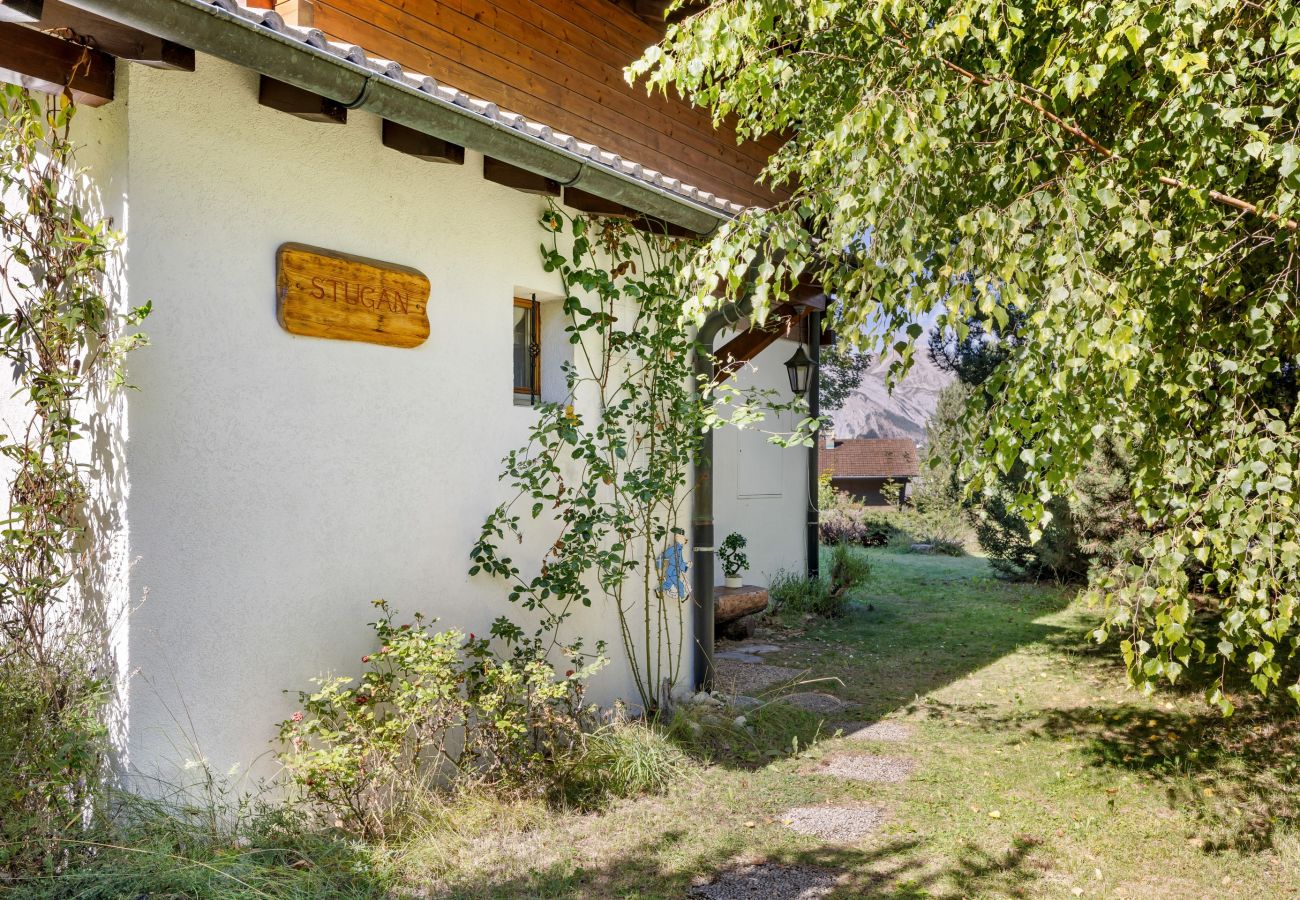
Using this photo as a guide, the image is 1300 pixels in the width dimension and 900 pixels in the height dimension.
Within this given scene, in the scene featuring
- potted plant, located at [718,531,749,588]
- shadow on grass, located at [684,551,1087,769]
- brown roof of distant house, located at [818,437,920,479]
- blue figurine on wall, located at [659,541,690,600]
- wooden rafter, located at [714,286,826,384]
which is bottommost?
shadow on grass, located at [684,551,1087,769]

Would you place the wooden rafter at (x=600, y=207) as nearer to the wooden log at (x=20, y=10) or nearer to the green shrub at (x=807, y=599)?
the wooden log at (x=20, y=10)

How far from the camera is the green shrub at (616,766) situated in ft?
14.8

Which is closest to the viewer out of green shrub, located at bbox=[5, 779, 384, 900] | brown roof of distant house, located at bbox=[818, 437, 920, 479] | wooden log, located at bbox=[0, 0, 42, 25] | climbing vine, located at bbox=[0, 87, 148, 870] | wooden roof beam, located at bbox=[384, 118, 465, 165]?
wooden log, located at bbox=[0, 0, 42, 25]

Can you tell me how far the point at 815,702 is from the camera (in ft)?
21.9

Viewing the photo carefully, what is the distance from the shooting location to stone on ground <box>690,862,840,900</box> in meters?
3.64

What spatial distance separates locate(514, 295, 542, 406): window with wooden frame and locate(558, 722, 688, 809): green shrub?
6.38ft

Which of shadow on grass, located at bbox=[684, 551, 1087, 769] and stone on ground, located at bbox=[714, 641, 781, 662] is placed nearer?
shadow on grass, located at bbox=[684, 551, 1087, 769]

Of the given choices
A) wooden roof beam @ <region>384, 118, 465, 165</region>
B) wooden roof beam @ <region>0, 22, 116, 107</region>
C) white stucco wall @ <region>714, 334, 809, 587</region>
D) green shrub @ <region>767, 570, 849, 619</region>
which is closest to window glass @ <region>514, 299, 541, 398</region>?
wooden roof beam @ <region>384, 118, 465, 165</region>

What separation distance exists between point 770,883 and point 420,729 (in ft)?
5.39

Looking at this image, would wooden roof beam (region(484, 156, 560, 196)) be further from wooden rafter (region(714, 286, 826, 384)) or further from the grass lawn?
the grass lawn

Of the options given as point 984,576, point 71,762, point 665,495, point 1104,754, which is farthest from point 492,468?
point 984,576

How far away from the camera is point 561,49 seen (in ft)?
20.7

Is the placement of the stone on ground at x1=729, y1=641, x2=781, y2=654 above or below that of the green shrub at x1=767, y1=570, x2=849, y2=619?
below

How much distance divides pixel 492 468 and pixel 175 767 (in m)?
2.05
